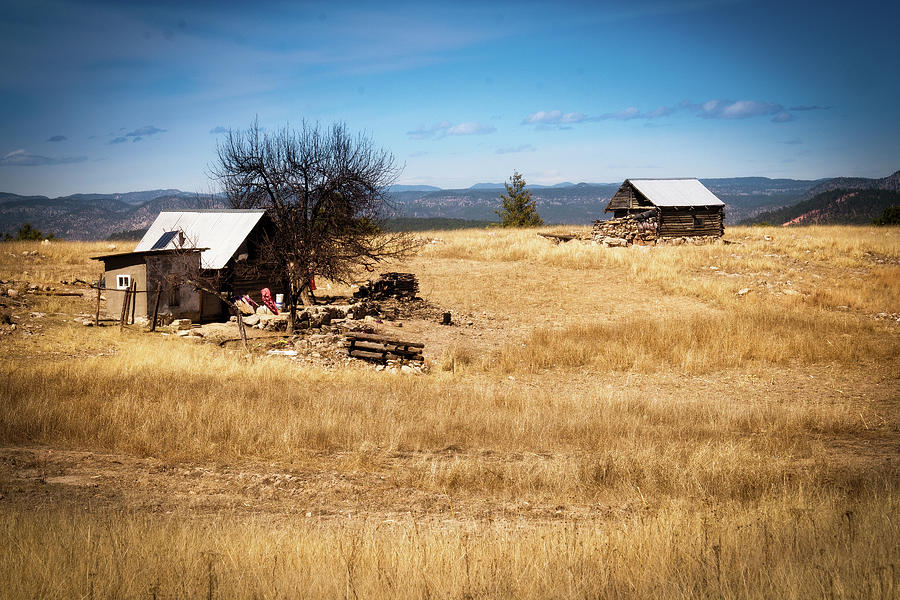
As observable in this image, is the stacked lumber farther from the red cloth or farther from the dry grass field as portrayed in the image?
the red cloth

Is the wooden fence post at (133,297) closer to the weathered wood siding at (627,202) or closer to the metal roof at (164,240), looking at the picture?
the metal roof at (164,240)

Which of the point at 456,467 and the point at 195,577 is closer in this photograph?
the point at 195,577

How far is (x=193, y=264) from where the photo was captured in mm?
22172


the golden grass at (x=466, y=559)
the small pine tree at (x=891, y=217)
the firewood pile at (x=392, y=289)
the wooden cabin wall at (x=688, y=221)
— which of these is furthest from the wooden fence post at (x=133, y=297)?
the small pine tree at (x=891, y=217)

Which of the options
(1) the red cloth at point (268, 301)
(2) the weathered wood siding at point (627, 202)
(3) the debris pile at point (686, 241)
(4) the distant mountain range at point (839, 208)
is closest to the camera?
(1) the red cloth at point (268, 301)

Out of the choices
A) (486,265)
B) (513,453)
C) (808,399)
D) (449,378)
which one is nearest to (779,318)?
(808,399)

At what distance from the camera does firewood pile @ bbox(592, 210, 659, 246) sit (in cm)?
4650

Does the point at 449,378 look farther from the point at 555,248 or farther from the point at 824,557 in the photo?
the point at 555,248

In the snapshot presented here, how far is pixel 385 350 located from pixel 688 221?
122ft

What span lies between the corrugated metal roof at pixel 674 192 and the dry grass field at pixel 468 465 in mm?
27331

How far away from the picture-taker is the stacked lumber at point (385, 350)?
17.3 m

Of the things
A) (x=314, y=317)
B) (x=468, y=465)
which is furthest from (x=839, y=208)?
(x=468, y=465)

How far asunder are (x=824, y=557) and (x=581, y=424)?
5483 mm

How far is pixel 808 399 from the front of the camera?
1360cm
